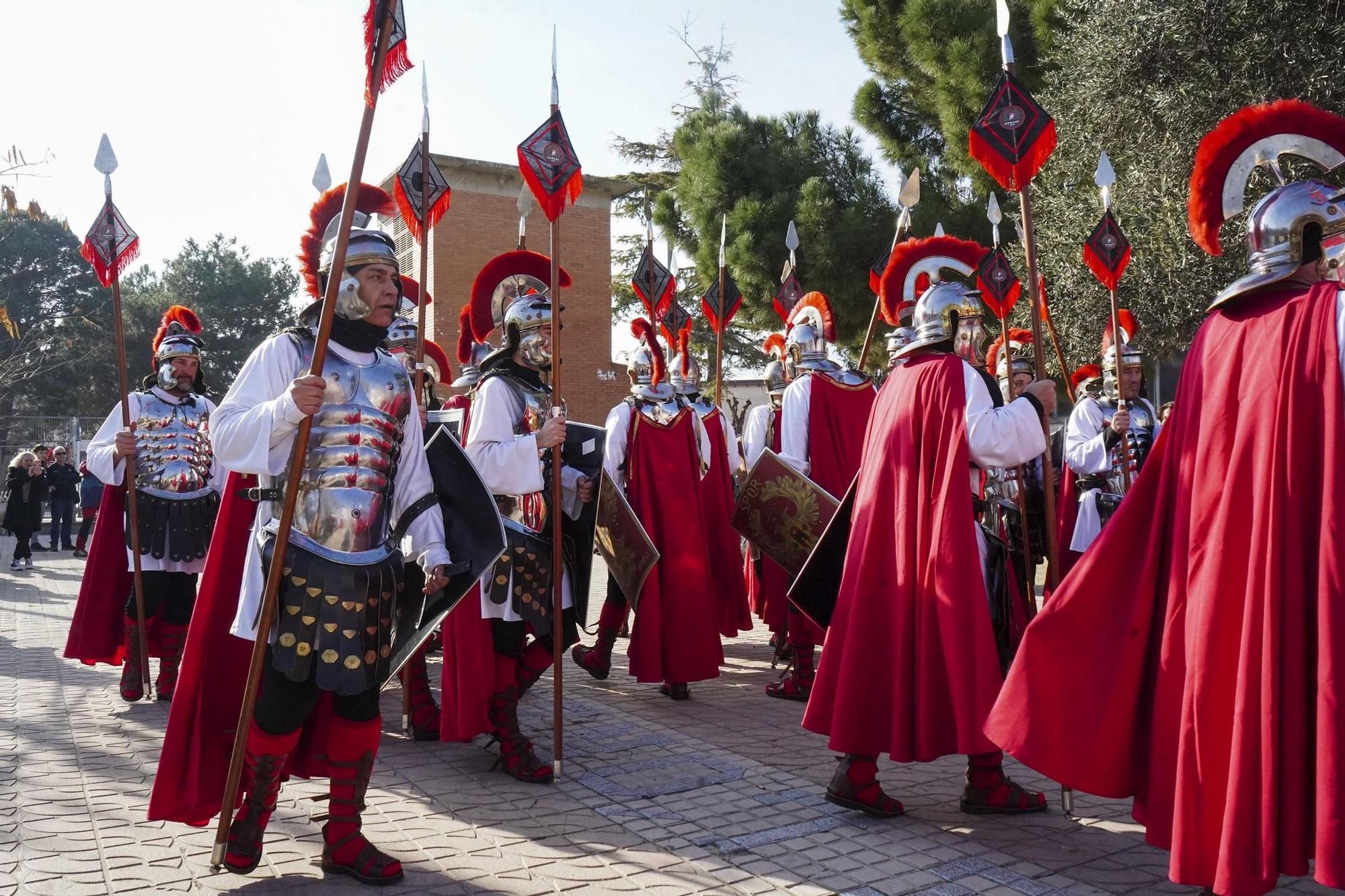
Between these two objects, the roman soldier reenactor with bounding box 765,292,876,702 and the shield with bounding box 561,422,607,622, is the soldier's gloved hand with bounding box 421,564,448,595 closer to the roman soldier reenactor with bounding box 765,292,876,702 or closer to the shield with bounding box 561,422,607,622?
the shield with bounding box 561,422,607,622

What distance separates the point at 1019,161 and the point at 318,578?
3.17 meters

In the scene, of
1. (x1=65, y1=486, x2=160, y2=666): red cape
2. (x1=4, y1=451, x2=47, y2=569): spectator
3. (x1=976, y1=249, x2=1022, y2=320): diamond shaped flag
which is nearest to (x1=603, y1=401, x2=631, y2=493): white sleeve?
(x1=976, y1=249, x2=1022, y2=320): diamond shaped flag

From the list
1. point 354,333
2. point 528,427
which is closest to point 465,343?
point 528,427

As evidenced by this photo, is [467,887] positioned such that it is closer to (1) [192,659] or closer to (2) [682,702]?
(1) [192,659]

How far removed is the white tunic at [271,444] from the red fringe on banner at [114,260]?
3.69 meters

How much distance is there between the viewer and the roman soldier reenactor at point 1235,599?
276 cm

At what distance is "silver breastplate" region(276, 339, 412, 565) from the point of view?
354 cm

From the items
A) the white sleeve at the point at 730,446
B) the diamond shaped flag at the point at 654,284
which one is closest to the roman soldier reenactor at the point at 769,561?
the white sleeve at the point at 730,446

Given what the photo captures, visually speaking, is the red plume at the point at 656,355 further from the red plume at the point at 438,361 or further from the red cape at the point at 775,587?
the red plume at the point at 438,361

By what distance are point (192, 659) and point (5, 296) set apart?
43.3 metres

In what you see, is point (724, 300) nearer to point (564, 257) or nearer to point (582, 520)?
point (582, 520)

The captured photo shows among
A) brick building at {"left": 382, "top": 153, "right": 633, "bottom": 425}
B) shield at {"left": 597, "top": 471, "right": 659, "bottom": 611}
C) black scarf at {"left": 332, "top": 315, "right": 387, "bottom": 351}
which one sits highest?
brick building at {"left": 382, "top": 153, "right": 633, "bottom": 425}

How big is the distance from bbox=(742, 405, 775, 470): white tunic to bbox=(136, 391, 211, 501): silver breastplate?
3715 mm

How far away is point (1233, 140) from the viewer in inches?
136
